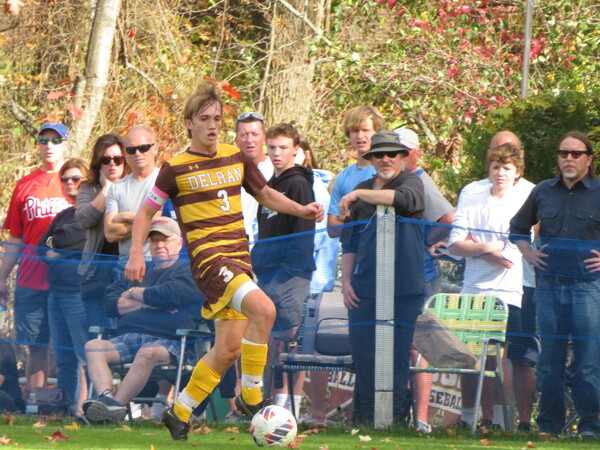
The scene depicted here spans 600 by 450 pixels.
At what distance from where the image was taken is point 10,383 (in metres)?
9.18

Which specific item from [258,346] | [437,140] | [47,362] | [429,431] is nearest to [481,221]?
[429,431]

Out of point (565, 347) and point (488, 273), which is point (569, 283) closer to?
point (565, 347)

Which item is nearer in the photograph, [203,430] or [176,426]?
[176,426]

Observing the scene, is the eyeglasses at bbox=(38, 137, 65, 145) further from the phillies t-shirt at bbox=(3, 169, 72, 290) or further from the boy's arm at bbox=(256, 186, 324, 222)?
the boy's arm at bbox=(256, 186, 324, 222)

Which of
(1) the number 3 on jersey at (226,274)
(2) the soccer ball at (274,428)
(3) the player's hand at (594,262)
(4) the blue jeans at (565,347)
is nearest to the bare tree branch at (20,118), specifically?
(1) the number 3 on jersey at (226,274)

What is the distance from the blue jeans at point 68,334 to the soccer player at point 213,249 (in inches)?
74.5

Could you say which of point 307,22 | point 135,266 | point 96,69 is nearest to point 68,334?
point 135,266

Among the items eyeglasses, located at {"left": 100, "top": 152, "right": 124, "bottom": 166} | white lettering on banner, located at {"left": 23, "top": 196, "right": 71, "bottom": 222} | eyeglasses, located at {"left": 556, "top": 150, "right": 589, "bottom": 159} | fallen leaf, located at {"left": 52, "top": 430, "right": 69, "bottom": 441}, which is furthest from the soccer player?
white lettering on banner, located at {"left": 23, "top": 196, "right": 71, "bottom": 222}

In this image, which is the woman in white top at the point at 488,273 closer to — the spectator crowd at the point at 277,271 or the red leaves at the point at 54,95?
the spectator crowd at the point at 277,271

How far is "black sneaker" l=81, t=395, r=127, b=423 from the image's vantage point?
341 inches

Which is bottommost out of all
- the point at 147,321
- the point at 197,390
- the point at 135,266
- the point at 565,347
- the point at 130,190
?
the point at 197,390

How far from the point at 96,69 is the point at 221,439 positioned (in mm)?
9106

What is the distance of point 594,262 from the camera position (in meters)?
8.13

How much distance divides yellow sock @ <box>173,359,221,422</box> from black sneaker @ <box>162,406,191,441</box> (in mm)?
27
